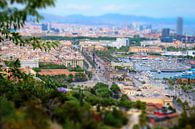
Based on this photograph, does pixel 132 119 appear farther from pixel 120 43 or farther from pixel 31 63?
pixel 120 43

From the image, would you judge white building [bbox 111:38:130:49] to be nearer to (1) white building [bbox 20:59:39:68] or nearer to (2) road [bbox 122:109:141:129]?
(1) white building [bbox 20:59:39:68]

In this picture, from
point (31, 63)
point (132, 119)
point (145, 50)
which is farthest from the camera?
point (145, 50)

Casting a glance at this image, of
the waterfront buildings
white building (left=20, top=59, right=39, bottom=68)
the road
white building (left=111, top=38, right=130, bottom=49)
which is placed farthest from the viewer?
white building (left=111, top=38, right=130, bottom=49)

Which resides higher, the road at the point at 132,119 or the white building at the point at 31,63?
the road at the point at 132,119

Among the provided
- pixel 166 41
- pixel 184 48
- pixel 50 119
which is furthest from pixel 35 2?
pixel 166 41

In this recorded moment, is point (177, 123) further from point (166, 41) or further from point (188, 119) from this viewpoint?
point (166, 41)

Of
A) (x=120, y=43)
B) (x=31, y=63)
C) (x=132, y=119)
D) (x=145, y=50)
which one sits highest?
(x=132, y=119)

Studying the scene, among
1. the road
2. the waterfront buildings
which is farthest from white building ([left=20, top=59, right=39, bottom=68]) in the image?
the road

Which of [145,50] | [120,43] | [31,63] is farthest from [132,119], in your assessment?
[120,43]

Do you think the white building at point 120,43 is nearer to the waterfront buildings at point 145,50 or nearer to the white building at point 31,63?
the waterfront buildings at point 145,50

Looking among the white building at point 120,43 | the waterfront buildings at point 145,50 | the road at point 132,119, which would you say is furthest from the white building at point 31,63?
the road at point 132,119

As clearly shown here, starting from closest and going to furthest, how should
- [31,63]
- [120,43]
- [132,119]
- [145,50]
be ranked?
[132,119], [31,63], [145,50], [120,43]

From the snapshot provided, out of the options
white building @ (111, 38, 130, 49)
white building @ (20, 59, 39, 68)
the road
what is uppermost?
the road

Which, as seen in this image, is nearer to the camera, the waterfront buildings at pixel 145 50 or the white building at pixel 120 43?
the waterfront buildings at pixel 145 50
